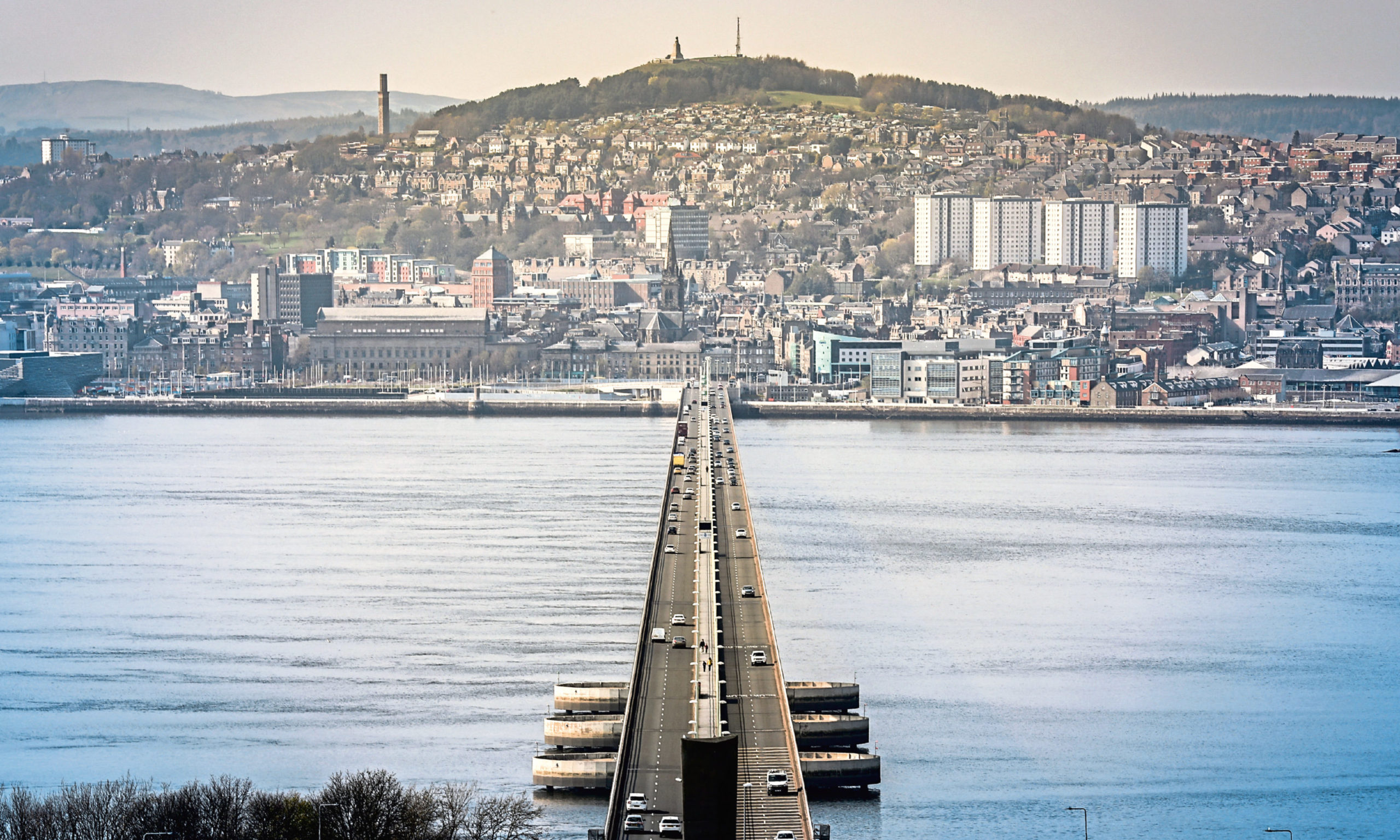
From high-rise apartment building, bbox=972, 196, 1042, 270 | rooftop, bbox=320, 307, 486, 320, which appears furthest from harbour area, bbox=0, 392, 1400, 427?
high-rise apartment building, bbox=972, 196, 1042, 270

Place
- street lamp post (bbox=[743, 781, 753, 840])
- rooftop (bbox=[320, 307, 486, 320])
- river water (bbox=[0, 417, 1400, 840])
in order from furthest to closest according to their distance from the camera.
Answer: rooftop (bbox=[320, 307, 486, 320])
river water (bbox=[0, 417, 1400, 840])
street lamp post (bbox=[743, 781, 753, 840])

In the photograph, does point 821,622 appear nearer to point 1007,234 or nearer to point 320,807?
point 320,807

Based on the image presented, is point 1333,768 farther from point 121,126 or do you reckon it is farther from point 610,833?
point 121,126

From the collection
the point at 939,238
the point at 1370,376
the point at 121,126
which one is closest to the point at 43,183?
the point at 939,238

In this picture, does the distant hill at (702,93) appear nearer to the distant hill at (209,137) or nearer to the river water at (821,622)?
the distant hill at (209,137)

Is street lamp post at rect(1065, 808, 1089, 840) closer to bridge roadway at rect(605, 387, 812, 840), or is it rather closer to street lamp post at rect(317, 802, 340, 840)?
bridge roadway at rect(605, 387, 812, 840)

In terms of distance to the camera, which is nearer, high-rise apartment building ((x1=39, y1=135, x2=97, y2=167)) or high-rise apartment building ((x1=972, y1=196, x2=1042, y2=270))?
high-rise apartment building ((x1=972, y1=196, x2=1042, y2=270))
